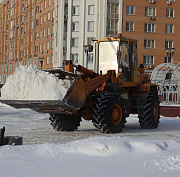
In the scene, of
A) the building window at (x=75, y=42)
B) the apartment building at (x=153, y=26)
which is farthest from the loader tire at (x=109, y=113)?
the building window at (x=75, y=42)

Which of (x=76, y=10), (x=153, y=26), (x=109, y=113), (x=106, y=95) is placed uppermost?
(x=76, y=10)

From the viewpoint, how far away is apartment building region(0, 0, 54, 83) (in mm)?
72375

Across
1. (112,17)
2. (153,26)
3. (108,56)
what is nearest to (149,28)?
(153,26)

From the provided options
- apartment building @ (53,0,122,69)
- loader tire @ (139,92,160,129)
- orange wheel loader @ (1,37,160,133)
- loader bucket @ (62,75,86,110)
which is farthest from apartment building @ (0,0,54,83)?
loader bucket @ (62,75,86,110)

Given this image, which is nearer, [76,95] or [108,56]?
[76,95]

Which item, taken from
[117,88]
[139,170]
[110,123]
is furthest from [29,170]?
[117,88]

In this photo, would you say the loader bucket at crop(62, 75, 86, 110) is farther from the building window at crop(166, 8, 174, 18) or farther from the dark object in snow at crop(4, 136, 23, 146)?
the building window at crop(166, 8, 174, 18)

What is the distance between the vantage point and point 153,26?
206ft

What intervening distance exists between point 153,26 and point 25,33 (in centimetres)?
2945

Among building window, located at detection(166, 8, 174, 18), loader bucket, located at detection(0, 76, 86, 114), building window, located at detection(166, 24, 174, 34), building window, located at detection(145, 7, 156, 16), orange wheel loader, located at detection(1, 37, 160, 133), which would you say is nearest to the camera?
loader bucket, located at detection(0, 76, 86, 114)

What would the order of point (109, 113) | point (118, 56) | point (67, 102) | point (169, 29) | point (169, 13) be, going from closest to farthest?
1. point (67, 102)
2. point (109, 113)
3. point (118, 56)
4. point (169, 13)
5. point (169, 29)

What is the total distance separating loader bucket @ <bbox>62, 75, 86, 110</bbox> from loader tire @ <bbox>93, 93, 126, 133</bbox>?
752mm

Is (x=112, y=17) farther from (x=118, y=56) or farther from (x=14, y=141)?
(x=14, y=141)

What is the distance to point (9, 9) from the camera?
95875 mm
